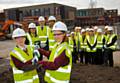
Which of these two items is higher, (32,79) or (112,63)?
(32,79)

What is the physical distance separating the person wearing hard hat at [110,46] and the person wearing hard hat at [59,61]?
8520 millimetres

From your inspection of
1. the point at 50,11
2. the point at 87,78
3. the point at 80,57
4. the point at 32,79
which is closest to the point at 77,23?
the point at 50,11

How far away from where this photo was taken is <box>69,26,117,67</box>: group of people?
13.1m

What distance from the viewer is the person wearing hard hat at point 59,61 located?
14.4 feet

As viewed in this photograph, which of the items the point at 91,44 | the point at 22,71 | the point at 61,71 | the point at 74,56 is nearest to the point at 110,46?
the point at 91,44

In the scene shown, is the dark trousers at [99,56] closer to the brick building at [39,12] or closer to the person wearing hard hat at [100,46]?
the person wearing hard hat at [100,46]

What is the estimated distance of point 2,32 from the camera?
39344 millimetres

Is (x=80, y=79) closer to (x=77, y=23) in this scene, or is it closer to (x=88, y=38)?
(x=88, y=38)

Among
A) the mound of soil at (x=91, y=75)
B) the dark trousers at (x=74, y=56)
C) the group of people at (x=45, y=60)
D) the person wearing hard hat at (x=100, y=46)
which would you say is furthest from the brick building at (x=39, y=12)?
the group of people at (x=45, y=60)

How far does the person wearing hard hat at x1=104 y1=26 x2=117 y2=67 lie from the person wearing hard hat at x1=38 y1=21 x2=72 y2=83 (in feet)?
28.0

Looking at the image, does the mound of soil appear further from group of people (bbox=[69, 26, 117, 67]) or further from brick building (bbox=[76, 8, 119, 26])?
brick building (bbox=[76, 8, 119, 26])

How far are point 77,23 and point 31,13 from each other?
6166 mm

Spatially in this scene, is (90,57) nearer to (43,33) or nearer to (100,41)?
(100,41)

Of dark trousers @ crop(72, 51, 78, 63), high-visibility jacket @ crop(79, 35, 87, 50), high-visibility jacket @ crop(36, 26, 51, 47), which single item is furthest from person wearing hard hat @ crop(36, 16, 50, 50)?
dark trousers @ crop(72, 51, 78, 63)
